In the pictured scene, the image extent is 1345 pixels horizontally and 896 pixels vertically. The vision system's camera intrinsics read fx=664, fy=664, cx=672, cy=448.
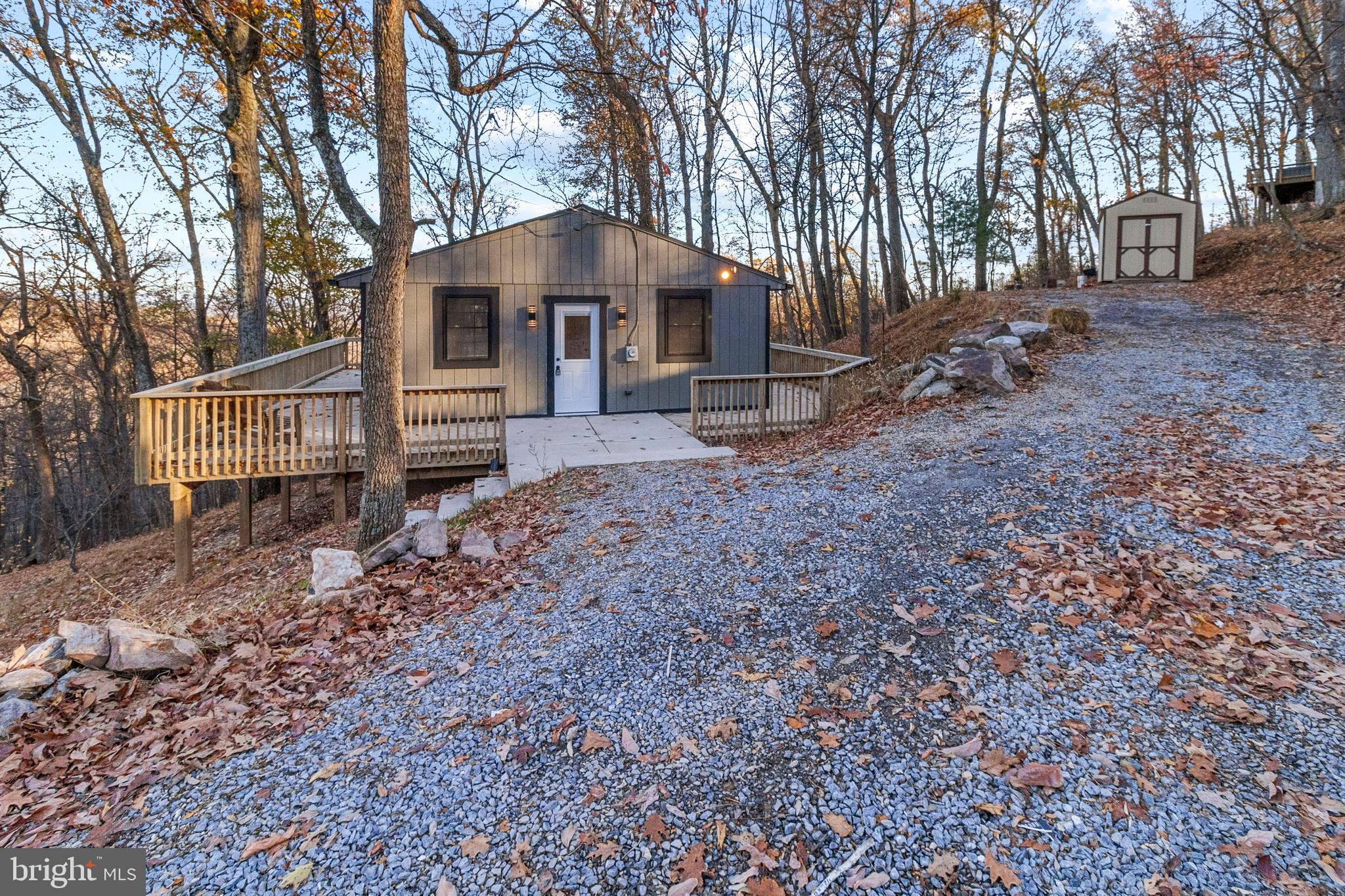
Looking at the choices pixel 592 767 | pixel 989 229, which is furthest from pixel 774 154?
pixel 592 767

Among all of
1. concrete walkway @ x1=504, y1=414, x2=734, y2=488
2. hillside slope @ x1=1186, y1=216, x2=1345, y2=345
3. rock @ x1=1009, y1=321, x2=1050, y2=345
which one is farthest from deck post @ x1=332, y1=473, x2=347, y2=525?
hillside slope @ x1=1186, y1=216, x2=1345, y2=345

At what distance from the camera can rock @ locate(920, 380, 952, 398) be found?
8188 mm

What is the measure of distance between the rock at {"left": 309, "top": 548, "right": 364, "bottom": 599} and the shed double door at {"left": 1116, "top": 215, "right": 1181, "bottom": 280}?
17.9 metres

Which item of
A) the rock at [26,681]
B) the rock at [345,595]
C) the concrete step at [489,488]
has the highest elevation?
the concrete step at [489,488]

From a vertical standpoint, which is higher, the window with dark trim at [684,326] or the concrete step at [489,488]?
the window with dark trim at [684,326]

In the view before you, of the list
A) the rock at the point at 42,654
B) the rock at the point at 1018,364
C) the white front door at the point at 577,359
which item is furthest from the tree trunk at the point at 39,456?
the rock at the point at 1018,364

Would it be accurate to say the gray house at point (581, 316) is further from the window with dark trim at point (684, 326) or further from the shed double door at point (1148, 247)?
the shed double door at point (1148, 247)

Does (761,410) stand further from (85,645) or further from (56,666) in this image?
(56,666)

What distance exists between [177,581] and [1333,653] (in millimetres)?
9702

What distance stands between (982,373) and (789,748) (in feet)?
22.3

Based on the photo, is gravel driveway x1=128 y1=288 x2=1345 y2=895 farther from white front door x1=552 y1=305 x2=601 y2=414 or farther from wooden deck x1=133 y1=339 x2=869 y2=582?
white front door x1=552 y1=305 x2=601 y2=414

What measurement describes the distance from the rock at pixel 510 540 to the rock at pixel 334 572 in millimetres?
971

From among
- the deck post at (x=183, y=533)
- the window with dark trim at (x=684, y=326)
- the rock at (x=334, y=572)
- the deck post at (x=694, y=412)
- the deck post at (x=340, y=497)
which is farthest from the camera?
the window with dark trim at (x=684, y=326)

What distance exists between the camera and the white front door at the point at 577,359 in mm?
11117
